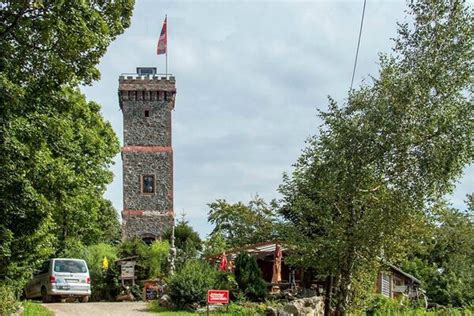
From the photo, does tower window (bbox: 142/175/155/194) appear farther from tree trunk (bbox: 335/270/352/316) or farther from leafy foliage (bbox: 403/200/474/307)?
tree trunk (bbox: 335/270/352/316)

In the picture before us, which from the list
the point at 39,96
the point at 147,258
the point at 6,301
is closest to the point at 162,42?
the point at 147,258

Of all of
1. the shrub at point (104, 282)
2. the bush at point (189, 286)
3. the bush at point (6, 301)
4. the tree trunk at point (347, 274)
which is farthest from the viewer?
the shrub at point (104, 282)

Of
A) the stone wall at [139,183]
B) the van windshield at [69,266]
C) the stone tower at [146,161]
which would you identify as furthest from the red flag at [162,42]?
the van windshield at [69,266]

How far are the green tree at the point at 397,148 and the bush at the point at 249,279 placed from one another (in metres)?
7.81

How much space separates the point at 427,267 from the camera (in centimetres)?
4462

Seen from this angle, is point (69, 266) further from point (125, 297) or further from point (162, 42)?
point (162, 42)

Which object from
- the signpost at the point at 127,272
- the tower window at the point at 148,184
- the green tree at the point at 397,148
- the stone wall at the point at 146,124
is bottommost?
the signpost at the point at 127,272

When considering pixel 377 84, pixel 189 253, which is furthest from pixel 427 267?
pixel 377 84

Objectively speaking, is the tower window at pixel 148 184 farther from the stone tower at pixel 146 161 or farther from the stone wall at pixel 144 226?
the stone wall at pixel 144 226

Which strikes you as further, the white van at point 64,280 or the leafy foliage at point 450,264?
the leafy foliage at point 450,264

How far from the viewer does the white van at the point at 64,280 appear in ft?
82.4

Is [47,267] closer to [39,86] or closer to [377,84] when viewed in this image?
[39,86]

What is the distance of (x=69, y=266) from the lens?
25438 millimetres

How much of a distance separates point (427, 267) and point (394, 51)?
30.5 metres
